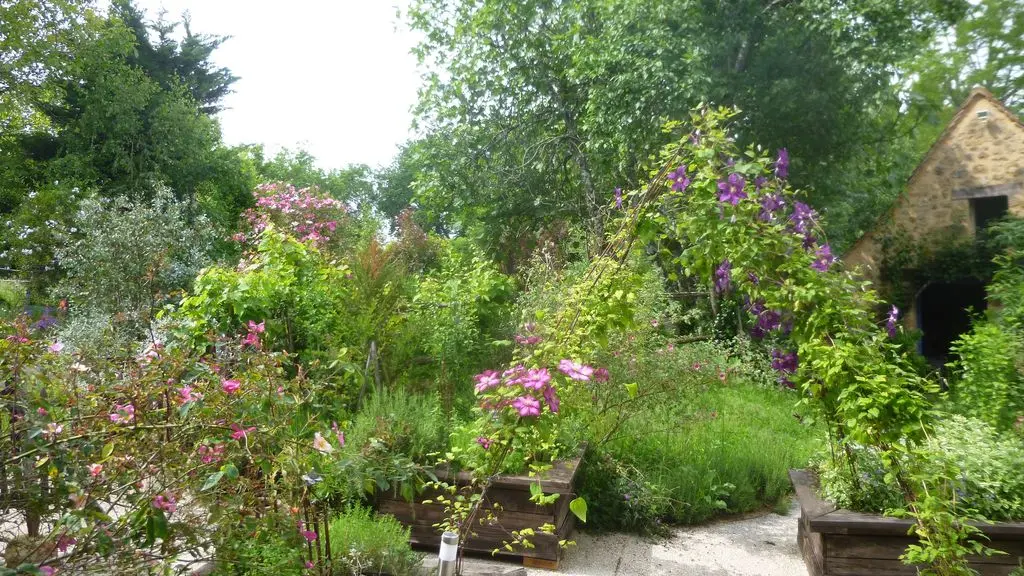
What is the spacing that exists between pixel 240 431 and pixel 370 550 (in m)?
1.09

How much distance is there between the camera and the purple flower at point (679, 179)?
11.0 feet

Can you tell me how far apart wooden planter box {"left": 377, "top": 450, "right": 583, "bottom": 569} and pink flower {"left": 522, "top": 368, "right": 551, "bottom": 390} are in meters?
1.29

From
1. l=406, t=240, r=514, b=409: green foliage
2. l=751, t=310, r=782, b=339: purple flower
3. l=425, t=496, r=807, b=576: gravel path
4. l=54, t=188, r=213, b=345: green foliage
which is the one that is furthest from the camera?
l=54, t=188, r=213, b=345: green foliage

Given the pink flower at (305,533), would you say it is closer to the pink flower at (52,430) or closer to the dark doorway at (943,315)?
the pink flower at (52,430)

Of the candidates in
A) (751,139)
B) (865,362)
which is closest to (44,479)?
(865,362)

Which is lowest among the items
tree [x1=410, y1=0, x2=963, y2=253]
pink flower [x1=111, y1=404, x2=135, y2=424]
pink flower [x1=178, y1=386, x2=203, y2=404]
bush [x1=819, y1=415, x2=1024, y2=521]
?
bush [x1=819, y1=415, x2=1024, y2=521]

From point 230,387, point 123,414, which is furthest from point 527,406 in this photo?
point 123,414

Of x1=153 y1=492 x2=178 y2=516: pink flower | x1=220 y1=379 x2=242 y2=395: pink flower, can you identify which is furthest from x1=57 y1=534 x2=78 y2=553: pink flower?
x1=220 y1=379 x2=242 y2=395: pink flower

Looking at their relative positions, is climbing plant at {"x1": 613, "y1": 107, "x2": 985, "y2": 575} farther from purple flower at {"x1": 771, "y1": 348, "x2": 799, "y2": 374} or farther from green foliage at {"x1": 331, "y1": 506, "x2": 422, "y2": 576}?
green foliage at {"x1": 331, "y1": 506, "x2": 422, "y2": 576}

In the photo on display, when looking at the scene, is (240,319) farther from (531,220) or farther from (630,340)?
(531,220)

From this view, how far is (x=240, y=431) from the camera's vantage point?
7.40 ft

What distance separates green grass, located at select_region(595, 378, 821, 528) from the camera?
187 inches

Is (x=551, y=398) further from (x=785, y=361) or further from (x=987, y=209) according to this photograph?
(x=987, y=209)

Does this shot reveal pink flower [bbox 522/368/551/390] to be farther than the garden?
Yes
